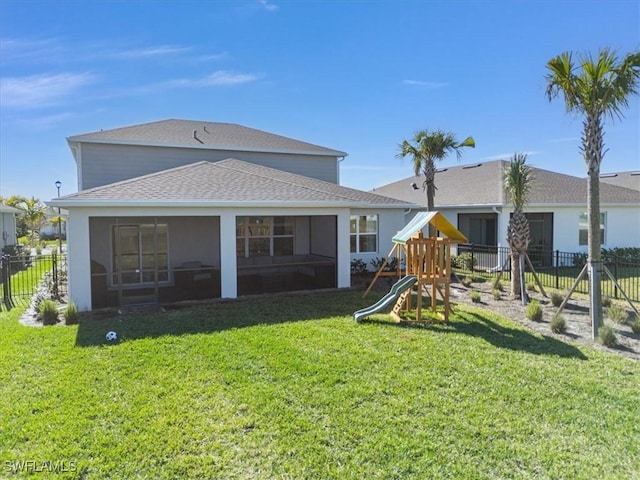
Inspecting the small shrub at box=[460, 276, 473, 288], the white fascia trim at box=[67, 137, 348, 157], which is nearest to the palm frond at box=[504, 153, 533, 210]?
the small shrub at box=[460, 276, 473, 288]

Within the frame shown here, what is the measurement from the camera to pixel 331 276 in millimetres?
13805

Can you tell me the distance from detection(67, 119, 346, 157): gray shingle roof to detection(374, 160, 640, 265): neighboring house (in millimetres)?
7003

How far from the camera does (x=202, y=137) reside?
17859 mm

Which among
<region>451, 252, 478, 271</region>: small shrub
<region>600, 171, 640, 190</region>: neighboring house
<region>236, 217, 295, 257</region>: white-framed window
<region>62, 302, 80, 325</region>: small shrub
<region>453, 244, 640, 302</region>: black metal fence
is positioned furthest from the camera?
<region>600, 171, 640, 190</region>: neighboring house

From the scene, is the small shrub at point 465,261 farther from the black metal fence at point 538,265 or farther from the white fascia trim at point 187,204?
the white fascia trim at point 187,204

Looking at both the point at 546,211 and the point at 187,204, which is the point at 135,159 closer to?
the point at 187,204

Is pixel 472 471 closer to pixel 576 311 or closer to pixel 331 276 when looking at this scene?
pixel 576 311

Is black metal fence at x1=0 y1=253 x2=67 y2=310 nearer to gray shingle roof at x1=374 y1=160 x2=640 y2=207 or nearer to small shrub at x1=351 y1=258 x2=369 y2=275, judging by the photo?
small shrub at x1=351 y1=258 x2=369 y2=275

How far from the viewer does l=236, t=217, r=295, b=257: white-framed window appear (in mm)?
16406

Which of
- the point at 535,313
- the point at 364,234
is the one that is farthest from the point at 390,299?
the point at 364,234

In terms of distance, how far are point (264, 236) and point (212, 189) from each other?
5.36m

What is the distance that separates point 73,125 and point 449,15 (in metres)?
16.6

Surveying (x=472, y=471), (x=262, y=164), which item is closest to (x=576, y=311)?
(x=472, y=471)
